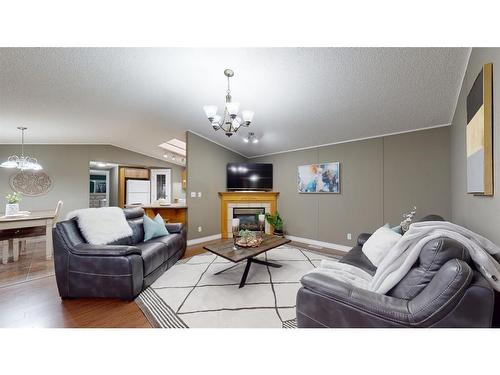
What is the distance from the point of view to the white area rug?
170cm

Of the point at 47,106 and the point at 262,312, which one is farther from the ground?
the point at 47,106

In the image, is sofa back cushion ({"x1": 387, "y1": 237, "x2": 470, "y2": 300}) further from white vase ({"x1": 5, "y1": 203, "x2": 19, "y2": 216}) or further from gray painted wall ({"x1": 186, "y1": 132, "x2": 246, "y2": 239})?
white vase ({"x1": 5, "y1": 203, "x2": 19, "y2": 216})

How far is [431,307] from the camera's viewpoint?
906mm

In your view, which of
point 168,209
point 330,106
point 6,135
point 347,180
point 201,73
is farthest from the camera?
point 168,209

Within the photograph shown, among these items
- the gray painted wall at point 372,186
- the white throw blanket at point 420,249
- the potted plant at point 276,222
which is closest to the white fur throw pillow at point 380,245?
the white throw blanket at point 420,249

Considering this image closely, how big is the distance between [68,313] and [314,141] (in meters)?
4.27

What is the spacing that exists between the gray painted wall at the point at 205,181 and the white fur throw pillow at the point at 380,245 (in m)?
3.39

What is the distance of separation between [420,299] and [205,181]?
419 cm

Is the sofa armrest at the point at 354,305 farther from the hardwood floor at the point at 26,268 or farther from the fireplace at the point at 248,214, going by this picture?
the fireplace at the point at 248,214

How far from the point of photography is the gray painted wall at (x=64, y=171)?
4.78m

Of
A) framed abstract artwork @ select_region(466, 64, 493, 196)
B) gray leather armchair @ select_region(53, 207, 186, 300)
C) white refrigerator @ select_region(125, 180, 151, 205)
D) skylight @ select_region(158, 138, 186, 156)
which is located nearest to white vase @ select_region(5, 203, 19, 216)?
gray leather armchair @ select_region(53, 207, 186, 300)

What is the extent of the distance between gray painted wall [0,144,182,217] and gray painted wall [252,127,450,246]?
5.20m
